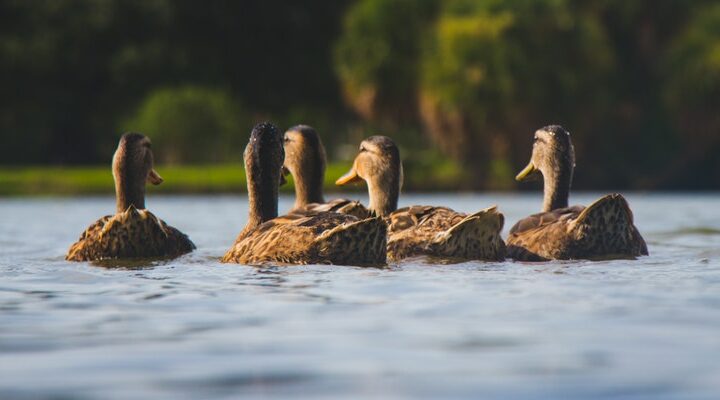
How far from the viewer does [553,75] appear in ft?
110

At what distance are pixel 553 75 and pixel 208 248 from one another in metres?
19.7

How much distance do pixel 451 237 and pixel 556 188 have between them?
2405 millimetres

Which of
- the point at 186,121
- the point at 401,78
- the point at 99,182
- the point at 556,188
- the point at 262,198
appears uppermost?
the point at 401,78

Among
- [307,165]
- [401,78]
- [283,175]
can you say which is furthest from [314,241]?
[401,78]

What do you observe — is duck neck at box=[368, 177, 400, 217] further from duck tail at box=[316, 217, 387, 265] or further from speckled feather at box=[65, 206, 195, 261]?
duck tail at box=[316, 217, 387, 265]

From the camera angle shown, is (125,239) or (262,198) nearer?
(125,239)

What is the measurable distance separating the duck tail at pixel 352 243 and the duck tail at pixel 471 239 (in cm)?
75

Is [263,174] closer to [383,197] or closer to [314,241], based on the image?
[383,197]

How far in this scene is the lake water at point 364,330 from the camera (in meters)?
5.59

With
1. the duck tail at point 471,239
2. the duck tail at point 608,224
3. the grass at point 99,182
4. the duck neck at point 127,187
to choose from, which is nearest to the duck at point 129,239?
the duck neck at point 127,187

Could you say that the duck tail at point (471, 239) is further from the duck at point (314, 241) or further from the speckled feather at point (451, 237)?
the duck at point (314, 241)

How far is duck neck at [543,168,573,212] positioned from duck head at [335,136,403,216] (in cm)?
135

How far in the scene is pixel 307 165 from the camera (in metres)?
13.4

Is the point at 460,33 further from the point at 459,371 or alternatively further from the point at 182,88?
the point at 459,371
